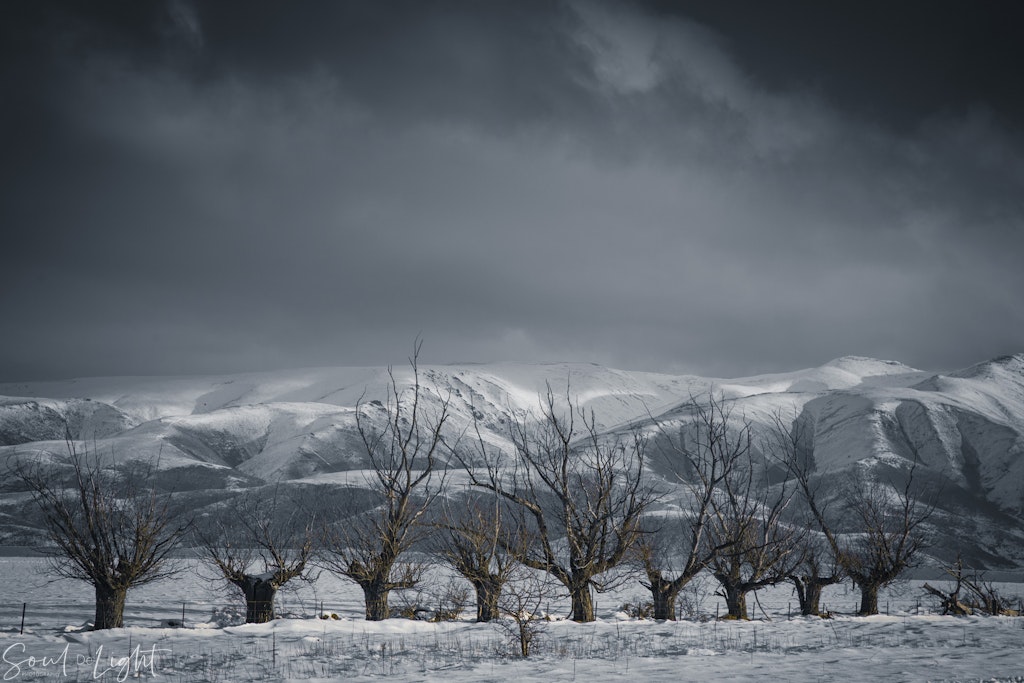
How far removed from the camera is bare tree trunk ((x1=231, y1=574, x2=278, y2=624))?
1206 inches

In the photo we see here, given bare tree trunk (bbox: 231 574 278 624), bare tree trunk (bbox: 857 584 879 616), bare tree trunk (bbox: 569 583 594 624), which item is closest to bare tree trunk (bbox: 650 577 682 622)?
bare tree trunk (bbox: 569 583 594 624)

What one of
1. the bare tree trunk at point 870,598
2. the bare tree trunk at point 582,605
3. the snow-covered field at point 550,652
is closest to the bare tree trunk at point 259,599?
the snow-covered field at point 550,652

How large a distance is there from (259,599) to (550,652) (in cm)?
1525

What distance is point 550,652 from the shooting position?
20812 millimetres

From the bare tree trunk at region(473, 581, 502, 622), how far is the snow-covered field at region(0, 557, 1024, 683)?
2.90 ft

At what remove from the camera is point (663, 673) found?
16.7 metres

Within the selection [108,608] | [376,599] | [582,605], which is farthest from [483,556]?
[108,608]

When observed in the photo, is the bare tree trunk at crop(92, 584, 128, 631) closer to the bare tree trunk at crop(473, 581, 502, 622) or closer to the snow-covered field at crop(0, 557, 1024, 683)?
the snow-covered field at crop(0, 557, 1024, 683)

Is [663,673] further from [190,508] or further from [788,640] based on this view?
[190,508]

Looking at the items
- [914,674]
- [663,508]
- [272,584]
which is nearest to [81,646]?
[272,584]

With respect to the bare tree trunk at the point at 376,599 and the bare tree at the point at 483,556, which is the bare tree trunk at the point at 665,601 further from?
the bare tree trunk at the point at 376,599

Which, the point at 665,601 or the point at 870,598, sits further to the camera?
the point at 870,598

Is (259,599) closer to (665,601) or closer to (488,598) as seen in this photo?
(488,598)

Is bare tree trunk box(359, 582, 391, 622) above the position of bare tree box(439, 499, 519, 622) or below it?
below
